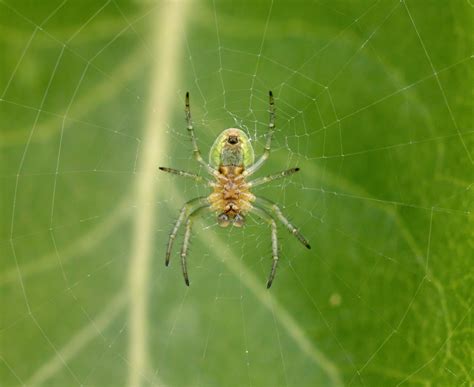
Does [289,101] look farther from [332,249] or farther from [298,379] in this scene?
[298,379]

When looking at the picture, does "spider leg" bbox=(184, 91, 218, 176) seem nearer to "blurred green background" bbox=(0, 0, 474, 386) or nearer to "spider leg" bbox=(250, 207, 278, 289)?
"blurred green background" bbox=(0, 0, 474, 386)

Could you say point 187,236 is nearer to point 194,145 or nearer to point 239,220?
point 239,220

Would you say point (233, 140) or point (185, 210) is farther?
point (185, 210)

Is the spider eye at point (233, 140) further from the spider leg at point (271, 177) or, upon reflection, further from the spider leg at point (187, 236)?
the spider leg at point (187, 236)

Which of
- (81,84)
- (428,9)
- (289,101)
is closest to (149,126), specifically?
(81,84)

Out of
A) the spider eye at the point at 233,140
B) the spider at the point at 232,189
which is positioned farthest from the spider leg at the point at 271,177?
the spider eye at the point at 233,140

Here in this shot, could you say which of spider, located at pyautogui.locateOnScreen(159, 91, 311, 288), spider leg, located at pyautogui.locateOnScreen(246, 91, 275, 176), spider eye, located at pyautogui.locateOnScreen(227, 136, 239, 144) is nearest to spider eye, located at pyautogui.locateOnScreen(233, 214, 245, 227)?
spider, located at pyautogui.locateOnScreen(159, 91, 311, 288)

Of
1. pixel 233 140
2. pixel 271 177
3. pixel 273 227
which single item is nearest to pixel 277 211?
pixel 273 227
